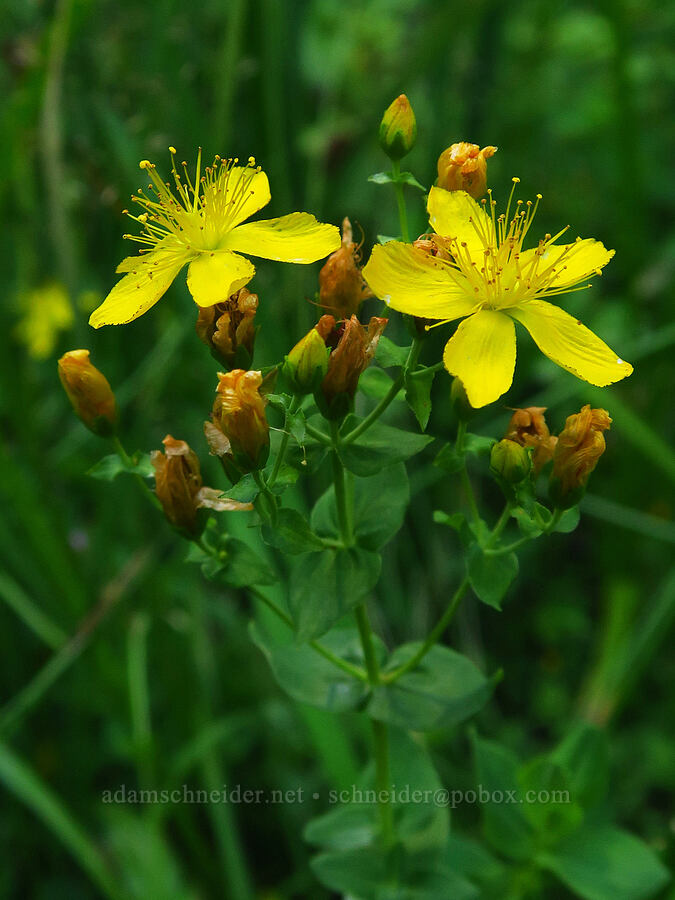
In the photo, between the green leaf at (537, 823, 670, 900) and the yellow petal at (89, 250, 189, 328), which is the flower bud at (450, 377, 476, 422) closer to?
the yellow petal at (89, 250, 189, 328)

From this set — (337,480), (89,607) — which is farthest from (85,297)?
(337,480)

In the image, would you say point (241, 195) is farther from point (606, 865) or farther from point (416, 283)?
point (606, 865)

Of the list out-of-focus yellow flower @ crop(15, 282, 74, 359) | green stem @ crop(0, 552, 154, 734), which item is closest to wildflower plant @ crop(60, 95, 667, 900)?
green stem @ crop(0, 552, 154, 734)

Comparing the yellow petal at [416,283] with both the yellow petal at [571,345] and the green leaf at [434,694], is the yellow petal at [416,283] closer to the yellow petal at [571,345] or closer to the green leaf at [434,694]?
the yellow petal at [571,345]

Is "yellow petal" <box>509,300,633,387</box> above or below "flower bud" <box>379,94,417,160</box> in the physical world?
below

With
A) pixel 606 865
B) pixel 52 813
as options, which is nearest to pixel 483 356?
pixel 606 865

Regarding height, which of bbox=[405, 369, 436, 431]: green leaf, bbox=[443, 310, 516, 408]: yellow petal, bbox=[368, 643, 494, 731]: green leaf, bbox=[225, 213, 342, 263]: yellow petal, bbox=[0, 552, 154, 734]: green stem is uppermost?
bbox=[225, 213, 342, 263]: yellow petal

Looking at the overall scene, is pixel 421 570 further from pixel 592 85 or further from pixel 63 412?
pixel 592 85
